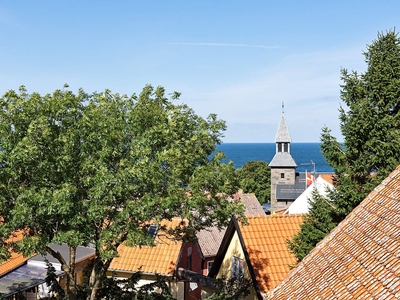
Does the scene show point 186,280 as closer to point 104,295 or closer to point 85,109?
point 104,295

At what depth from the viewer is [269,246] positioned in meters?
15.4

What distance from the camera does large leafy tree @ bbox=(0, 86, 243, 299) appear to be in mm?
9516

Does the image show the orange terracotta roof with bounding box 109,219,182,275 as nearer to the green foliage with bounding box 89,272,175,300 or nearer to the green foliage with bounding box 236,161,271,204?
the green foliage with bounding box 89,272,175,300

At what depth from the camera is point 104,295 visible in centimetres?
1323

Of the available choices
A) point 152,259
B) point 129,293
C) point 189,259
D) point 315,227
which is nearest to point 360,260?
point 315,227

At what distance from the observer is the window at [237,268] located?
15.4 meters

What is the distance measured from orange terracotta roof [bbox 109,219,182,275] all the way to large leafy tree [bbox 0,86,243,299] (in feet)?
27.4

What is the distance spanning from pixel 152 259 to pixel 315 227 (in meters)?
8.65

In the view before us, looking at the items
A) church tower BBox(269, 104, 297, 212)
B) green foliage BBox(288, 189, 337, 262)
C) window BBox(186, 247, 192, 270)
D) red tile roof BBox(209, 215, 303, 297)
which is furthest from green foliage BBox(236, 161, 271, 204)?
green foliage BBox(288, 189, 337, 262)

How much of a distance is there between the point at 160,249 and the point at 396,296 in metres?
15.1

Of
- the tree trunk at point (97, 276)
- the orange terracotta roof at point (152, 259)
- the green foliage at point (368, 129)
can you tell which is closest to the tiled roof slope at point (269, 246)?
the green foliage at point (368, 129)

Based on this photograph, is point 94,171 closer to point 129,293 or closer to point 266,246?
point 129,293

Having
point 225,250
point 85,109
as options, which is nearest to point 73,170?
point 85,109

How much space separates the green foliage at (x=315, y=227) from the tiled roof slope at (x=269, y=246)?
2.41 ft
